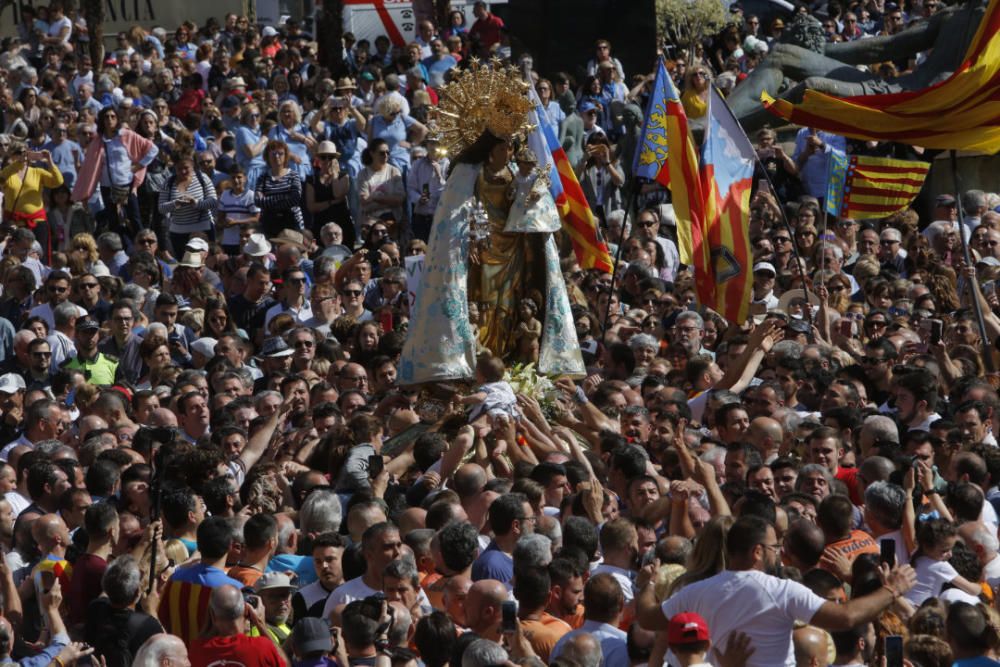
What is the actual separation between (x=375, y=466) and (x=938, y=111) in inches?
200

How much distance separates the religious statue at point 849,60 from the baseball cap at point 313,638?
47.2 ft

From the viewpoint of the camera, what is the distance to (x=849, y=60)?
22656 millimetres

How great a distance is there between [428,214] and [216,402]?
548cm

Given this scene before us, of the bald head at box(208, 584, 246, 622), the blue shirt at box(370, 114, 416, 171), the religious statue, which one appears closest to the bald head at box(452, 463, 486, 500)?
the bald head at box(208, 584, 246, 622)

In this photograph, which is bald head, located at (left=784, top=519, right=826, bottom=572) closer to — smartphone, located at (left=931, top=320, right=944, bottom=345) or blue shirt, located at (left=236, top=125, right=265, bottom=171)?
smartphone, located at (left=931, top=320, right=944, bottom=345)

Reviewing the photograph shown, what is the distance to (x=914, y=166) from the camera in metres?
15.4

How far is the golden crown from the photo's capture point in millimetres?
12336

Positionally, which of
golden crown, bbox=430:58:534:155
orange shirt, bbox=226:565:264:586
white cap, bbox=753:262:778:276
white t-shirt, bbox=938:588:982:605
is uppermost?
golden crown, bbox=430:58:534:155

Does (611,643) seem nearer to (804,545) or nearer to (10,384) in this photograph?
(804,545)

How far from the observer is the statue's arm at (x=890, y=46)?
72.1 feet

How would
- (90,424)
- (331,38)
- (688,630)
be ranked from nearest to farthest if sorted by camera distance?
1. (688,630)
2. (90,424)
3. (331,38)

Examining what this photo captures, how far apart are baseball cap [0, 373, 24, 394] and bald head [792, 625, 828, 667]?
733 cm

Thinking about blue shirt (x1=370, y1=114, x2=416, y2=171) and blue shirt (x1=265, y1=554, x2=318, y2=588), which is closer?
blue shirt (x1=265, y1=554, x2=318, y2=588)

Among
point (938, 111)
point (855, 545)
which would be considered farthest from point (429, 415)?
point (855, 545)
